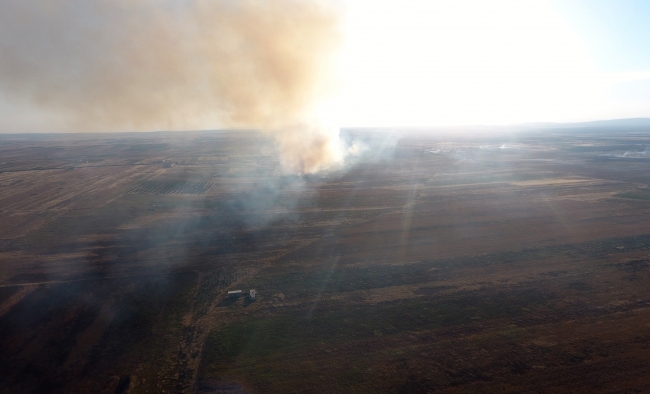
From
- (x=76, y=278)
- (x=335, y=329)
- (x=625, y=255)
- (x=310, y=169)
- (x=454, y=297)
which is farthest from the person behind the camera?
(x=310, y=169)

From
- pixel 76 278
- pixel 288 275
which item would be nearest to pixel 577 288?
pixel 288 275

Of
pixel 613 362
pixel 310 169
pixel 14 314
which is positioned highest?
pixel 310 169

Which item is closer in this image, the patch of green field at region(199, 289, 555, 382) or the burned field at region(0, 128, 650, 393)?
the burned field at region(0, 128, 650, 393)

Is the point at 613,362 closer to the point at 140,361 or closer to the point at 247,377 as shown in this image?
the point at 247,377

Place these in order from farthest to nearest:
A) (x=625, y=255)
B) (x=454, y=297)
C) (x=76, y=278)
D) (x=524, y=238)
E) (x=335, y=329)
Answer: (x=524, y=238)
(x=625, y=255)
(x=76, y=278)
(x=454, y=297)
(x=335, y=329)

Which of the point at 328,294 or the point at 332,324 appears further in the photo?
the point at 328,294

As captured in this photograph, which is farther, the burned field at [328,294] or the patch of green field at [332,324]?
the patch of green field at [332,324]

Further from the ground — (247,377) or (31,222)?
(31,222)

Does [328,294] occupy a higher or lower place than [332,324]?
higher
